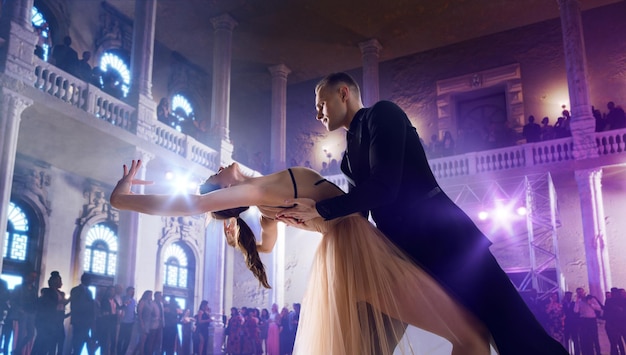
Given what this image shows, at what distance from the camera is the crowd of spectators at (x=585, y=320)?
11719mm

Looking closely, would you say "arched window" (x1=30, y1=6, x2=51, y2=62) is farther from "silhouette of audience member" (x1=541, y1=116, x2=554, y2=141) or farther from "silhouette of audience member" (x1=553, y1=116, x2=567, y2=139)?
"silhouette of audience member" (x1=553, y1=116, x2=567, y2=139)

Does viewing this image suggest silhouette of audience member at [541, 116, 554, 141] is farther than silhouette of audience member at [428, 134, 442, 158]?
No

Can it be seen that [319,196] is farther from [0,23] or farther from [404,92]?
[404,92]

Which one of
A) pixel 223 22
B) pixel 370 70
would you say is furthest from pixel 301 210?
pixel 370 70

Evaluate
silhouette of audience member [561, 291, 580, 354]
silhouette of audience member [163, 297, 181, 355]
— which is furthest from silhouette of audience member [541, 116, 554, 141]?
silhouette of audience member [163, 297, 181, 355]

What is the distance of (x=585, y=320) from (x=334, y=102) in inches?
440

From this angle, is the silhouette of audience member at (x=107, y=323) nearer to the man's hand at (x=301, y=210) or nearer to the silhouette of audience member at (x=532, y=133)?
the man's hand at (x=301, y=210)

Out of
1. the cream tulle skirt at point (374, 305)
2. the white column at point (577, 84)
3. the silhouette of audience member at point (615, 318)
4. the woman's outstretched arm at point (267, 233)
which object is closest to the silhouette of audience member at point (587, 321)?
the silhouette of audience member at point (615, 318)

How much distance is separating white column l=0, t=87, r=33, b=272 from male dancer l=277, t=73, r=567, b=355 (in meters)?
9.36

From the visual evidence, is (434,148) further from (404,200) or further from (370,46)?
(404,200)

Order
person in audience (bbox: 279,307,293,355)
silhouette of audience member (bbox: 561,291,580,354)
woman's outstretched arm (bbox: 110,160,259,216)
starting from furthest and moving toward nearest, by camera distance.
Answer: person in audience (bbox: 279,307,293,355)
silhouette of audience member (bbox: 561,291,580,354)
woman's outstretched arm (bbox: 110,160,259,216)

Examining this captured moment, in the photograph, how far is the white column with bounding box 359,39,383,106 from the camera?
20.3 m

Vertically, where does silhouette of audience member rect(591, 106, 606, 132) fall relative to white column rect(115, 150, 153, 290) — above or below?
above

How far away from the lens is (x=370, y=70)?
814 inches
